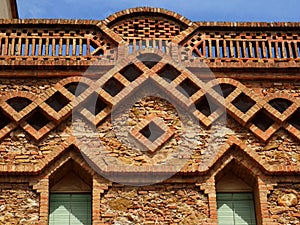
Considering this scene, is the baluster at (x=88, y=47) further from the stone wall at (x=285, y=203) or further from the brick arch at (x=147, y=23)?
the stone wall at (x=285, y=203)

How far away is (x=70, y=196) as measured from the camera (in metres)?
11.6

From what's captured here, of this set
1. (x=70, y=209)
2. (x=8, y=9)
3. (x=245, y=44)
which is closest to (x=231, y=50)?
(x=245, y=44)

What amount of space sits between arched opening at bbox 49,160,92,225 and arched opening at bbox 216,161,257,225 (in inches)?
74.9

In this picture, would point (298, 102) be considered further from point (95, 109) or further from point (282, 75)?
point (95, 109)

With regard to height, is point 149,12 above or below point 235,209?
above

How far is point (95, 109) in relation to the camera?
39.5ft

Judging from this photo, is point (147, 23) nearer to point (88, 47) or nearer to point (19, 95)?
point (88, 47)

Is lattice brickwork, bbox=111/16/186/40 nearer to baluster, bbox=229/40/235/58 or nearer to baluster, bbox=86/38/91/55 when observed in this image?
baluster, bbox=86/38/91/55

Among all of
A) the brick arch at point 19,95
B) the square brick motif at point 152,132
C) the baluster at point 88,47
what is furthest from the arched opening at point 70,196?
the baluster at point 88,47

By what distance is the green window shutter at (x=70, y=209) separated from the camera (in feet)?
37.2

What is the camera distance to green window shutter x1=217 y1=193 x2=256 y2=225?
11484mm

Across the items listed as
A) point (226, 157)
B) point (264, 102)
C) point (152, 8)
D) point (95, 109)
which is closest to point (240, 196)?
point (226, 157)

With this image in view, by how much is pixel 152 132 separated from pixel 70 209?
166cm

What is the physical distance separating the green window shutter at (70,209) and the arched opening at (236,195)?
1898mm
